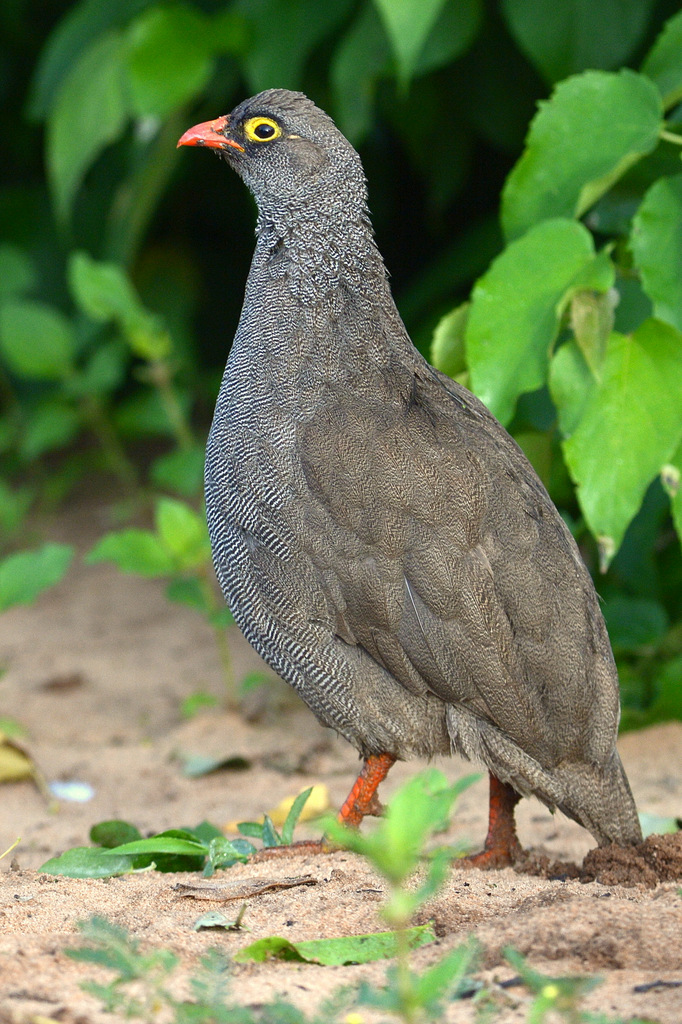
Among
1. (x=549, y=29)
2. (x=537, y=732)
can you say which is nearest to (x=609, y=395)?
(x=537, y=732)

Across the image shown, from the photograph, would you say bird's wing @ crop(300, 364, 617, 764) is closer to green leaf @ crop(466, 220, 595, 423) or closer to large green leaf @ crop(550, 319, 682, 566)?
large green leaf @ crop(550, 319, 682, 566)

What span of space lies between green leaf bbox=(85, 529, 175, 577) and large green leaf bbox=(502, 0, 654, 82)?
2.62 metres

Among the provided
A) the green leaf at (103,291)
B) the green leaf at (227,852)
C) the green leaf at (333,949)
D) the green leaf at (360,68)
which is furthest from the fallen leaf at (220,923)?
the green leaf at (103,291)

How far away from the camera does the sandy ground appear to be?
239cm

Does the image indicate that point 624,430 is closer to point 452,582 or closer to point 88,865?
point 452,582

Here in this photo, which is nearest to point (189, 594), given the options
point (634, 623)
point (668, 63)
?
point (634, 623)

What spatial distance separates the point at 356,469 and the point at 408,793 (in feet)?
5.33

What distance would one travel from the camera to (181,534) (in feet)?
17.0

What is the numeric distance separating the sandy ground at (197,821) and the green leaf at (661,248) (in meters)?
1.72

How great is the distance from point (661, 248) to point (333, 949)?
2473 mm

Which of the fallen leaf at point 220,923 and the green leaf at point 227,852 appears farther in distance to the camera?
the green leaf at point 227,852

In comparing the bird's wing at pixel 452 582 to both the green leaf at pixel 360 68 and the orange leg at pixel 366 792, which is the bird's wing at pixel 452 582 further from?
the green leaf at pixel 360 68

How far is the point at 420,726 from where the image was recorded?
3465mm

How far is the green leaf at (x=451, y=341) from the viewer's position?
4.30 metres
